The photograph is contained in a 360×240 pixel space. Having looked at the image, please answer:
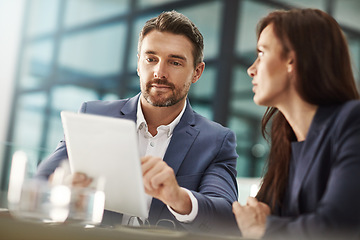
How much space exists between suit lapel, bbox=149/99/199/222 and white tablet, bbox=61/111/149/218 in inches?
23.3

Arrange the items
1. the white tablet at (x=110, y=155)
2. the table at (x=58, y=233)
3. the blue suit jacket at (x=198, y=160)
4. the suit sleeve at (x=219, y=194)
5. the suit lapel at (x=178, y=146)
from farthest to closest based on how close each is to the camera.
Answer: the suit lapel at (x=178, y=146), the blue suit jacket at (x=198, y=160), the suit sleeve at (x=219, y=194), the white tablet at (x=110, y=155), the table at (x=58, y=233)

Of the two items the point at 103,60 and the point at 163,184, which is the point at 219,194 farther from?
the point at 103,60

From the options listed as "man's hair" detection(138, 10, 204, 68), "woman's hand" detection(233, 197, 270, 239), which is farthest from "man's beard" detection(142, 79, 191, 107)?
"woman's hand" detection(233, 197, 270, 239)

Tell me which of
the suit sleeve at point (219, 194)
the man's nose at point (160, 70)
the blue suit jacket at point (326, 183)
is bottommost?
the suit sleeve at point (219, 194)

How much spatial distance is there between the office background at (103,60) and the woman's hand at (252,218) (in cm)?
341

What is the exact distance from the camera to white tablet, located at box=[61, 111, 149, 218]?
1.20 m

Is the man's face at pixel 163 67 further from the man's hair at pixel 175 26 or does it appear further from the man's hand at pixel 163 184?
the man's hand at pixel 163 184

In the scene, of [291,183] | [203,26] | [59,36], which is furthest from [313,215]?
[59,36]

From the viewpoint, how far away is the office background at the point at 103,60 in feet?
19.5

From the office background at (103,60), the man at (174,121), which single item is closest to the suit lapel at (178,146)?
the man at (174,121)

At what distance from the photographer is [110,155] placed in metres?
1.23

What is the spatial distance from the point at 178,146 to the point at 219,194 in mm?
346

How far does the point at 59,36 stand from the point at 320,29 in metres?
7.82

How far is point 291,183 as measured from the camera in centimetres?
137
